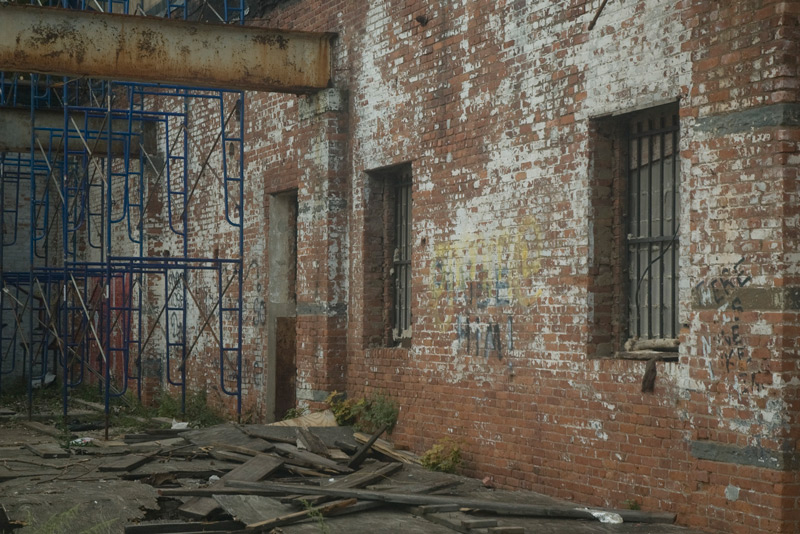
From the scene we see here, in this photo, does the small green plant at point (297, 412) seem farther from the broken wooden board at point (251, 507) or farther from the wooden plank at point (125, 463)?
the broken wooden board at point (251, 507)

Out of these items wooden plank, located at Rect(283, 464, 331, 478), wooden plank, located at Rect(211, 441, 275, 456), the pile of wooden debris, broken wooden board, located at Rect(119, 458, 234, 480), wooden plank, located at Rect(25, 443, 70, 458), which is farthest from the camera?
wooden plank, located at Rect(25, 443, 70, 458)

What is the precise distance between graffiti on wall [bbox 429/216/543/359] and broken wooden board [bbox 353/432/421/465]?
1350 mm

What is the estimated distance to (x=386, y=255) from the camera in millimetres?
12453

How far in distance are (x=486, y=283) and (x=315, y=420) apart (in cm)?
336

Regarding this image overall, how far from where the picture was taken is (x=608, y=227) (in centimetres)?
890

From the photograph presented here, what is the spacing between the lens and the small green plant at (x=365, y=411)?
11711 millimetres

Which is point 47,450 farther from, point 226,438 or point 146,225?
point 146,225

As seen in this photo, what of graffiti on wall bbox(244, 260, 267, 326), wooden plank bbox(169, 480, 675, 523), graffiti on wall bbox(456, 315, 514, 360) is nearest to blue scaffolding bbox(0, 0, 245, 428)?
graffiti on wall bbox(244, 260, 267, 326)

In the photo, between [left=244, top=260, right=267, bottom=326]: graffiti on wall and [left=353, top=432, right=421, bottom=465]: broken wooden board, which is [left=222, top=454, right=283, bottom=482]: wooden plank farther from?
[left=244, top=260, right=267, bottom=326]: graffiti on wall

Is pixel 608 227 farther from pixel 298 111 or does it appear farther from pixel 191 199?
pixel 191 199

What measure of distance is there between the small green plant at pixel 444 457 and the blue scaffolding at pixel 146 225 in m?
4.50

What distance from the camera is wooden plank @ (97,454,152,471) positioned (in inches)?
424

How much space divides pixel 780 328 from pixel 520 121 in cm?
358

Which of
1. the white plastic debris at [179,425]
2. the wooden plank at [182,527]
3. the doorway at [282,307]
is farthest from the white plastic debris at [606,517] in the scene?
the white plastic debris at [179,425]
